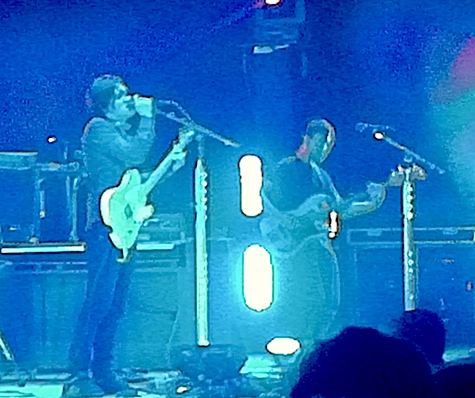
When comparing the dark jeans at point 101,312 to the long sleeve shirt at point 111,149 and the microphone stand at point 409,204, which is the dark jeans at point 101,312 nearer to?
the long sleeve shirt at point 111,149

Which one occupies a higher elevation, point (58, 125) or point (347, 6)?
point (347, 6)

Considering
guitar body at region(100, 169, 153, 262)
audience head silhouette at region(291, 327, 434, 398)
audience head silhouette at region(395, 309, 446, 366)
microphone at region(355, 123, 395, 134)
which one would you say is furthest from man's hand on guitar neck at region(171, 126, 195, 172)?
audience head silhouette at region(291, 327, 434, 398)

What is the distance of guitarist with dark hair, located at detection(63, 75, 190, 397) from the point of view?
2297 millimetres

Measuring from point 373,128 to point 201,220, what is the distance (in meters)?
0.55

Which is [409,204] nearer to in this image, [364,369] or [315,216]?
[315,216]

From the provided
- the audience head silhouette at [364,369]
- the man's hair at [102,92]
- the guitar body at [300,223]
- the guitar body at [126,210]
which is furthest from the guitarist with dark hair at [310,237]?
the audience head silhouette at [364,369]

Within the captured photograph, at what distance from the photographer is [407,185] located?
240cm

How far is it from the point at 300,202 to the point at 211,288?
35cm

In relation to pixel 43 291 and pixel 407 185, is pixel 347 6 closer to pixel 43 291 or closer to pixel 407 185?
pixel 407 185

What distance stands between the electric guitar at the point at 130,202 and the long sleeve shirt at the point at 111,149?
0.03 metres

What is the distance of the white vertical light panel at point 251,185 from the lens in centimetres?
241

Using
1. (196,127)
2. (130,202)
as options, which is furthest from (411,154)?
(130,202)

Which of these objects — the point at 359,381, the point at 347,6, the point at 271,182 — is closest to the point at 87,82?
the point at 271,182

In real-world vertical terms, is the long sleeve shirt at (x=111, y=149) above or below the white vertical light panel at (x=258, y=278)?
above
